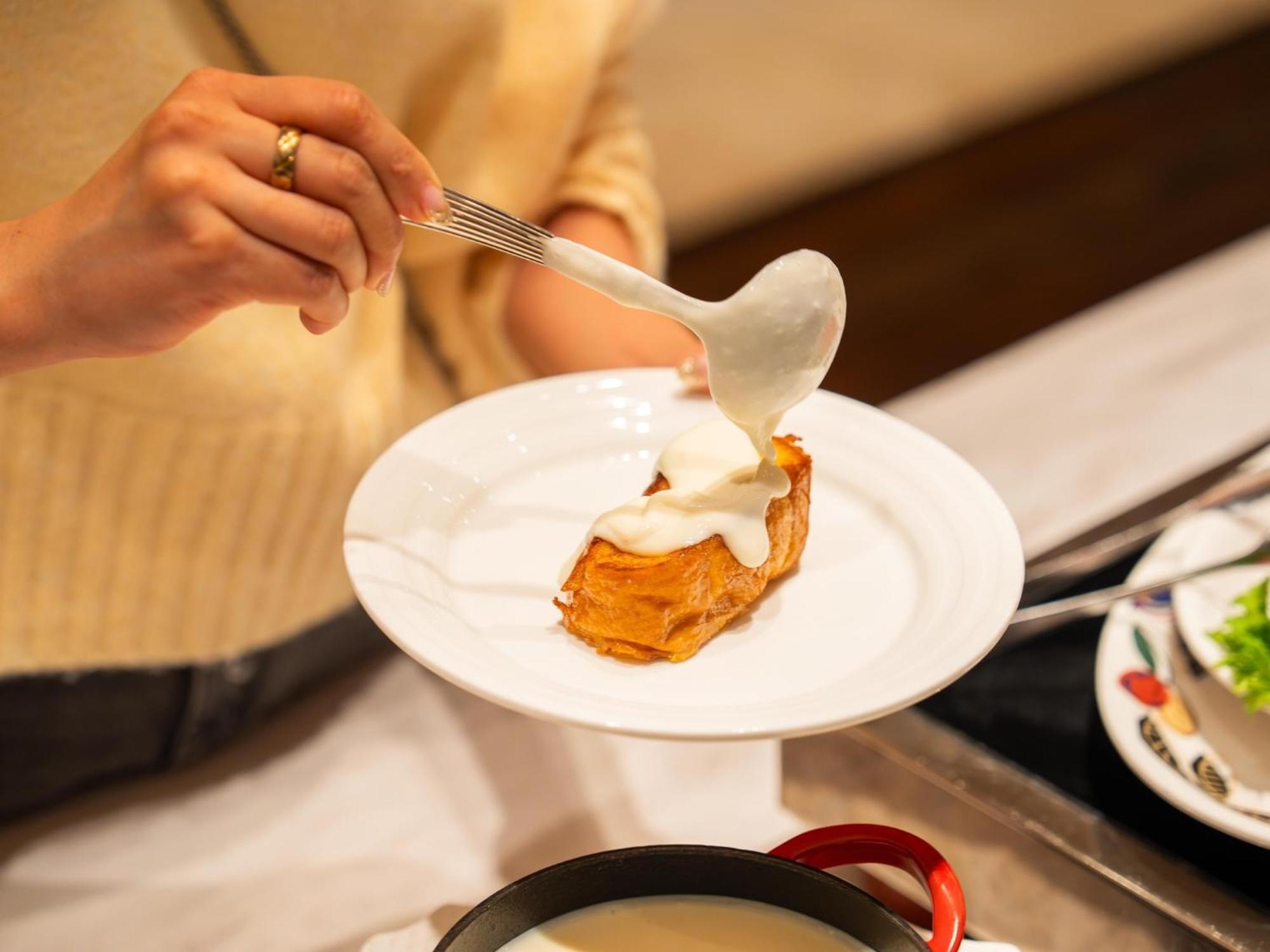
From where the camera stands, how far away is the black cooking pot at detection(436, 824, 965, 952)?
0.54m

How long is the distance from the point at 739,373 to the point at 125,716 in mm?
880

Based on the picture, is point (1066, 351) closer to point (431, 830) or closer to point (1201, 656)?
point (1201, 656)

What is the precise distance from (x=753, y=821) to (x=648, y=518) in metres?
0.44

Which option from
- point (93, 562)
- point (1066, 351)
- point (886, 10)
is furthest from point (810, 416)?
point (886, 10)

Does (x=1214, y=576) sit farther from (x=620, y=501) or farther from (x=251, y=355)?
(x=251, y=355)

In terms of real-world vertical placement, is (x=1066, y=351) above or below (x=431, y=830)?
above

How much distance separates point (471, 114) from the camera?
115 centimetres

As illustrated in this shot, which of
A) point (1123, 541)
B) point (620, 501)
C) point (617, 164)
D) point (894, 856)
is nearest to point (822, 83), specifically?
point (617, 164)

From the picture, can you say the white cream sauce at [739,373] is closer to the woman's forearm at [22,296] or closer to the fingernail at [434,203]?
the fingernail at [434,203]

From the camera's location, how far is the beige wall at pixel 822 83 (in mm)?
2598

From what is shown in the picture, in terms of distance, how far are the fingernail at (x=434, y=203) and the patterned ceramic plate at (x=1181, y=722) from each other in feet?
1.79

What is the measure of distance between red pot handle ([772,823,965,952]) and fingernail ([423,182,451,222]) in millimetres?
368

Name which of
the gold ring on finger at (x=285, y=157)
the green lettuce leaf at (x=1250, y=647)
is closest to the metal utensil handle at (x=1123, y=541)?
the green lettuce leaf at (x=1250, y=647)

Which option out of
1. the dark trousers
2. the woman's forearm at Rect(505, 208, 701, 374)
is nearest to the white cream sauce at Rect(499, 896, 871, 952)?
the woman's forearm at Rect(505, 208, 701, 374)
